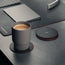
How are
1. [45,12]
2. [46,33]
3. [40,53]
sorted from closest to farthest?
[40,53] → [46,33] → [45,12]

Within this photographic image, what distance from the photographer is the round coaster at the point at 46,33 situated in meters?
1.20

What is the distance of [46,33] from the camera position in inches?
48.5

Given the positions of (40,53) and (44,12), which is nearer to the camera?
(40,53)

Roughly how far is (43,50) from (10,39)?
0.19m

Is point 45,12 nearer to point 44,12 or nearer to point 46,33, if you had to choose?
point 44,12

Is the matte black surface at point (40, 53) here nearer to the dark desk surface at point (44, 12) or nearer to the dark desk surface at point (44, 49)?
the dark desk surface at point (44, 49)

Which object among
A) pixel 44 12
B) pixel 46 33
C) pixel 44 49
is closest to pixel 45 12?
pixel 44 12

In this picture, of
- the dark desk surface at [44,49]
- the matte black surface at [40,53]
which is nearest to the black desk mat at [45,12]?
→ the dark desk surface at [44,49]

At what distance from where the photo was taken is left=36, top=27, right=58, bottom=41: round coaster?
120cm

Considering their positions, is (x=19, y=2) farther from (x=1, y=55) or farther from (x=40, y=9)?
(x=1, y=55)

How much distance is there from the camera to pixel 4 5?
5.09 ft

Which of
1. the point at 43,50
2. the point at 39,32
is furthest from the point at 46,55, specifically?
the point at 39,32

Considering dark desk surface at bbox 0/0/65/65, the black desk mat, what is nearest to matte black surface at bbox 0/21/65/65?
dark desk surface at bbox 0/0/65/65

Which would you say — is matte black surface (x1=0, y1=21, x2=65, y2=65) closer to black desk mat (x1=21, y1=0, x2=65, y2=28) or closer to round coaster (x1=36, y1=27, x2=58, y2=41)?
round coaster (x1=36, y1=27, x2=58, y2=41)
